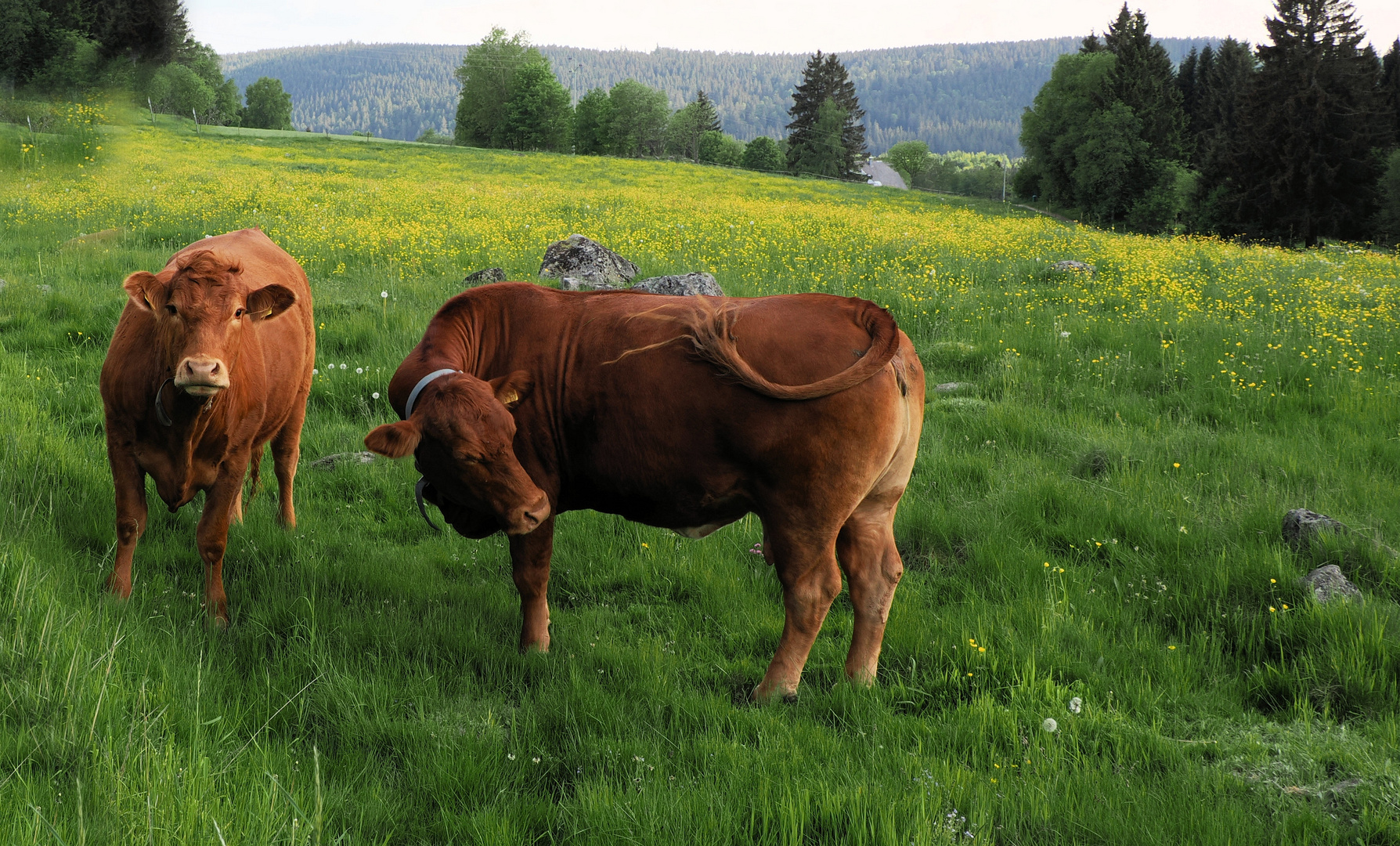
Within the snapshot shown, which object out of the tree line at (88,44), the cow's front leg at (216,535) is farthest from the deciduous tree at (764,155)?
the cow's front leg at (216,535)

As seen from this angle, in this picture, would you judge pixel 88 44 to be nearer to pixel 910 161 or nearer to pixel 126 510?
pixel 126 510

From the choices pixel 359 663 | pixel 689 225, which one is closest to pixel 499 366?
pixel 359 663

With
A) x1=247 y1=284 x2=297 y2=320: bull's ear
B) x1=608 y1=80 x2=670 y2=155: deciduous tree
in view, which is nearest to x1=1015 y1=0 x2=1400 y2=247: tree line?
x1=608 y1=80 x2=670 y2=155: deciduous tree

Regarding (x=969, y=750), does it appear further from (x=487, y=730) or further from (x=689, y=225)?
(x=689, y=225)

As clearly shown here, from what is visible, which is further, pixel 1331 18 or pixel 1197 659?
pixel 1331 18

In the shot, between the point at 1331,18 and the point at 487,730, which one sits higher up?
the point at 1331,18

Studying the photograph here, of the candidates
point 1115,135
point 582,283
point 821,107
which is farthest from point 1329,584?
point 821,107

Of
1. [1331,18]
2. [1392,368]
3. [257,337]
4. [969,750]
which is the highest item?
[1331,18]

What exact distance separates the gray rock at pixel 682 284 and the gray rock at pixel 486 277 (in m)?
2.37

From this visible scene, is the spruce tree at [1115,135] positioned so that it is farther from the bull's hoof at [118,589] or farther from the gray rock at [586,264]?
the bull's hoof at [118,589]

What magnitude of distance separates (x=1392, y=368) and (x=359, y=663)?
1012 cm

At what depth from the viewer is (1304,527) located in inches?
203

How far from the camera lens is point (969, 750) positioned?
3.46 metres

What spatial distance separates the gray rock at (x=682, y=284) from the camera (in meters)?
10.4
